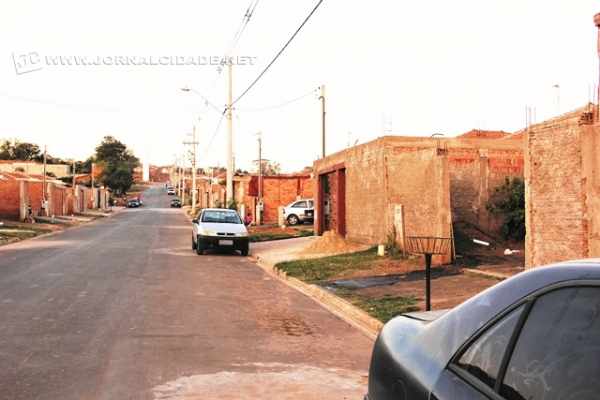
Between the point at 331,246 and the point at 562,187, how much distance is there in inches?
455

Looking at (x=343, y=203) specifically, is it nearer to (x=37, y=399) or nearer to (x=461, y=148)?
(x=461, y=148)

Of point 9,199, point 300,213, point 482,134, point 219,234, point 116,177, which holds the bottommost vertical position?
point 219,234

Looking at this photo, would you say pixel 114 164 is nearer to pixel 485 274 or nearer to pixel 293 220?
pixel 293 220

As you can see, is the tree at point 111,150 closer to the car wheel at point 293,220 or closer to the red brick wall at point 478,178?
the car wheel at point 293,220

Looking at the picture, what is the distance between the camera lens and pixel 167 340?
8211mm

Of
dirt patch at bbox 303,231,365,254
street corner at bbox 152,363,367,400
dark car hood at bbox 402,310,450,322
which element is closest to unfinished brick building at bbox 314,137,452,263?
dirt patch at bbox 303,231,365,254

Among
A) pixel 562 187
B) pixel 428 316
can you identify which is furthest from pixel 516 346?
pixel 562 187

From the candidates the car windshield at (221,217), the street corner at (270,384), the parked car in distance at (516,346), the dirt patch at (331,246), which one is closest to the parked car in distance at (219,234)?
the car windshield at (221,217)

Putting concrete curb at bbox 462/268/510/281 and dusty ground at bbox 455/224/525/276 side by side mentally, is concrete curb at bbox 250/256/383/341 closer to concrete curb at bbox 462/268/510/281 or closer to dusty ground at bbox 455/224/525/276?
concrete curb at bbox 462/268/510/281

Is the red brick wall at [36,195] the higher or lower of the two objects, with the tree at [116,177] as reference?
lower

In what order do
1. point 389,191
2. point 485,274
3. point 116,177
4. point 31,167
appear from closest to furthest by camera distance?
point 485,274
point 389,191
point 31,167
point 116,177

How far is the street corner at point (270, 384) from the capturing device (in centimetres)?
597

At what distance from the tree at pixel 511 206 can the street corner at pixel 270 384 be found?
13.2m

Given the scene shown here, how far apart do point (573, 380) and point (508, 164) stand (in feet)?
61.0
